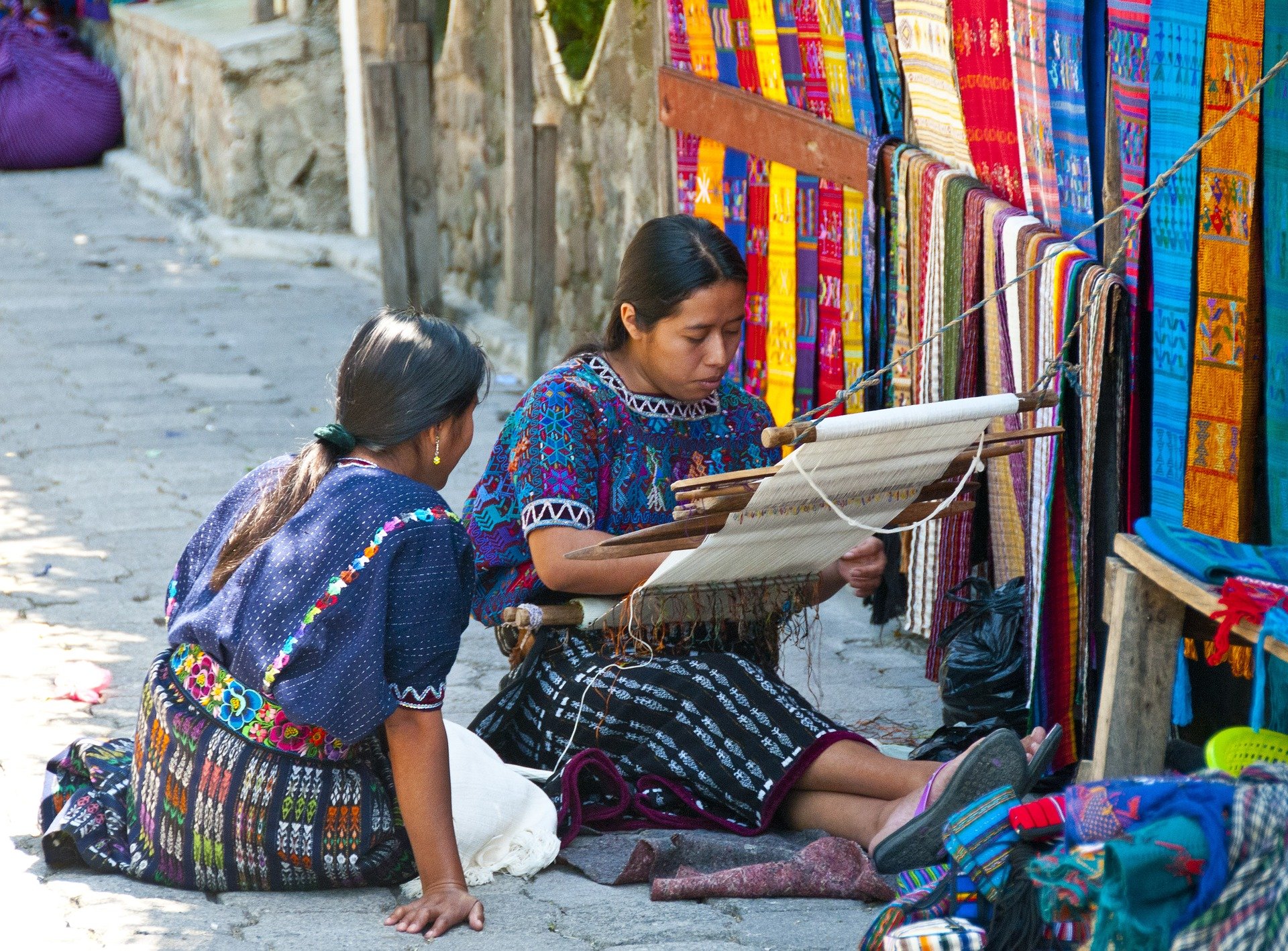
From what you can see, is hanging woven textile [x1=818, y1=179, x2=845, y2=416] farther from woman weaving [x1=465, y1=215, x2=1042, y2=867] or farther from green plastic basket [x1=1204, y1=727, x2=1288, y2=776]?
green plastic basket [x1=1204, y1=727, x2=1288, y2=776]

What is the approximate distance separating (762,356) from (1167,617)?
2.64 meters

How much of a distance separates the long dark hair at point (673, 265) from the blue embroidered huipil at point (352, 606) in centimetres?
75

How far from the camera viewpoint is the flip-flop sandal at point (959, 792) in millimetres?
2855

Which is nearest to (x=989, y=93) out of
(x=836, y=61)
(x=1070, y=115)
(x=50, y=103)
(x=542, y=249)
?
(x=1070, y=115)

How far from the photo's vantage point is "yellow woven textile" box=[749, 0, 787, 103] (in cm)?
490

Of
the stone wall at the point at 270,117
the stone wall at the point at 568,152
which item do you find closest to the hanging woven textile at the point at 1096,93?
the stone wall at the point at 568,152

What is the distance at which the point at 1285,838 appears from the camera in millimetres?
1893

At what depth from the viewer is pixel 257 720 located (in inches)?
113

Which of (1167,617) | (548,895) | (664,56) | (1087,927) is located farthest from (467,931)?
(664,56)

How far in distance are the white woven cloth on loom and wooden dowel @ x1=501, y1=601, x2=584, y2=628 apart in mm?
266

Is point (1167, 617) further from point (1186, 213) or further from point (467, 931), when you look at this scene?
point (467, 931)

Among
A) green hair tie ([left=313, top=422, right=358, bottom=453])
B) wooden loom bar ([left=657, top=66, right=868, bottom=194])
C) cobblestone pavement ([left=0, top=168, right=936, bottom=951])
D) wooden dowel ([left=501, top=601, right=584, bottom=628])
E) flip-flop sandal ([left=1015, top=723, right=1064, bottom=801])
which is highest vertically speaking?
wooden loom bar ([left=657, top=66, right=868, bottom=194])

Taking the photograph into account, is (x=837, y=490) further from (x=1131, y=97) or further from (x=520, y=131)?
(x=520, y=131)

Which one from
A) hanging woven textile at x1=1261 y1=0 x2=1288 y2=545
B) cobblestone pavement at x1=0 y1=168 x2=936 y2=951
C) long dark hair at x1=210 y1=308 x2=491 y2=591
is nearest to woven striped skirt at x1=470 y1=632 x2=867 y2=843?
cobblestone pavement at x1=0 y1=168 x2=936 y2=951
